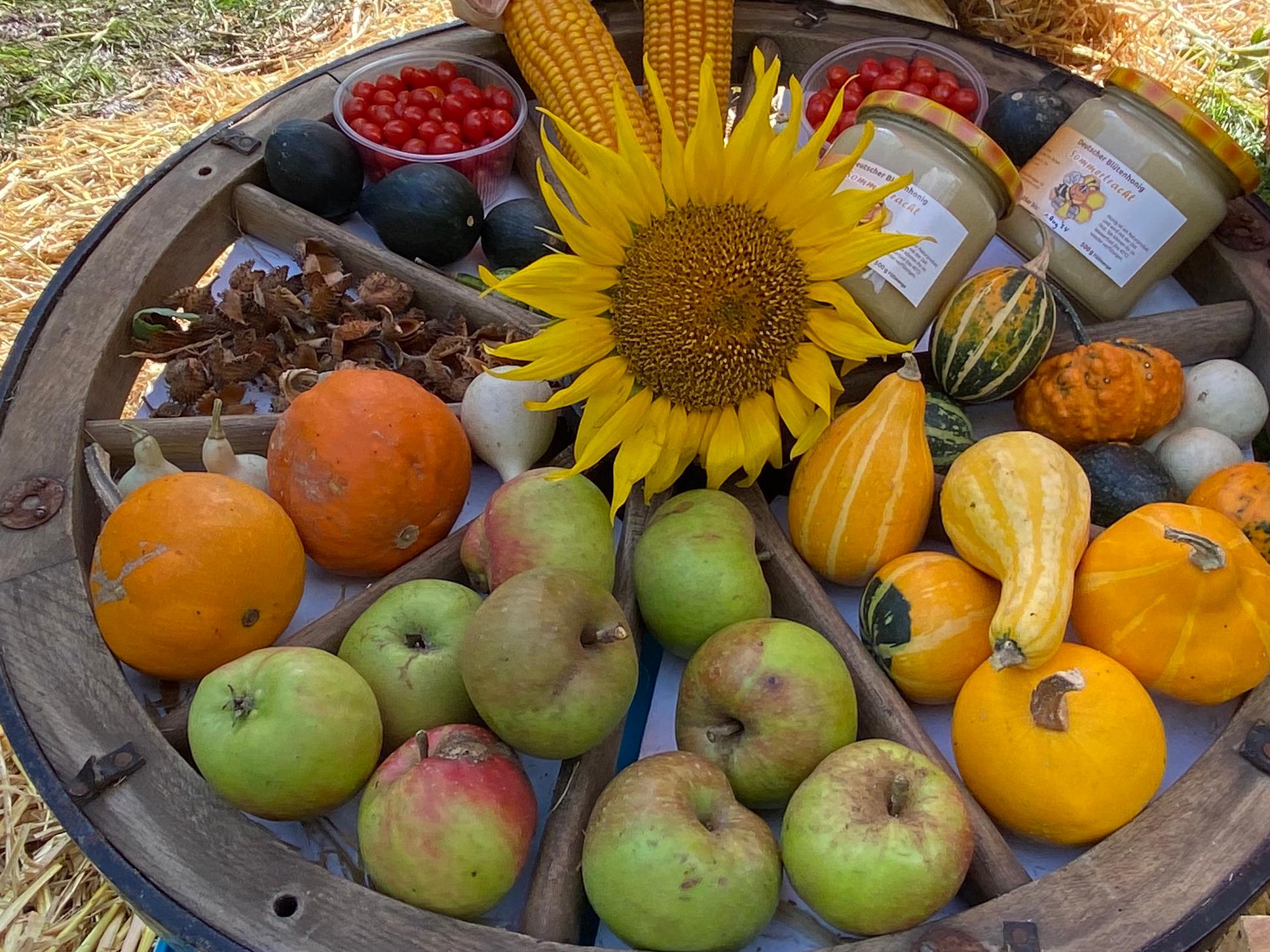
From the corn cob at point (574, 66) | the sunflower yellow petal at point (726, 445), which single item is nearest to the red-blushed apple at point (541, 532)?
the sunflower yellow petal at point (726, 445)

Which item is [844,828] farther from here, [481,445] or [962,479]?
[481,445]

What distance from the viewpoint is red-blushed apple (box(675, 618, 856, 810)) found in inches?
45.9

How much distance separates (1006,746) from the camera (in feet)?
3.77

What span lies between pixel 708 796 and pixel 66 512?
100cm

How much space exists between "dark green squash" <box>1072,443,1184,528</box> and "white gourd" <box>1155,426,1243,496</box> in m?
0.04

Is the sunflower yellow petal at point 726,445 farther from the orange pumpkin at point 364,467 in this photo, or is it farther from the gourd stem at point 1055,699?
the gourd stem at point 1055,699

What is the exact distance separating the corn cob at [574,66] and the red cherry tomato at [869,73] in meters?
0.60

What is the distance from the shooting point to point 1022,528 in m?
1.25

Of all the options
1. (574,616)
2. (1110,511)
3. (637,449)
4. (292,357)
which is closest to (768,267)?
Result: (637,449)

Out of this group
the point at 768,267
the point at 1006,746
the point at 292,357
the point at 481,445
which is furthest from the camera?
the point at 292,357

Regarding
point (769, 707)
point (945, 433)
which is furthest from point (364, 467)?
point (945, 433)

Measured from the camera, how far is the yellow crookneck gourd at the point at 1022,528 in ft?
3.83

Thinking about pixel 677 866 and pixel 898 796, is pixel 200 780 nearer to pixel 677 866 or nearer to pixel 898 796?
pixel 677 866

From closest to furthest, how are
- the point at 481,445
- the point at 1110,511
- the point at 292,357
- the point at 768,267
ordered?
1. the point at 768,267
2. the point at 1110,511
3. the point at 481,445
4. the point at 292,357
